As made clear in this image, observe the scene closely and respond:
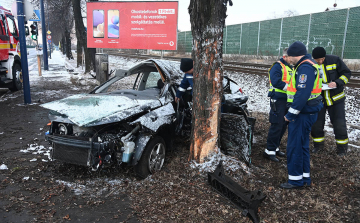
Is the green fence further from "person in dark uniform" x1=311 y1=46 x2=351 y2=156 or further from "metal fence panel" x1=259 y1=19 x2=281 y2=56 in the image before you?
"person in dark uniform" x1=311 y1=46 x2=351 y2=156

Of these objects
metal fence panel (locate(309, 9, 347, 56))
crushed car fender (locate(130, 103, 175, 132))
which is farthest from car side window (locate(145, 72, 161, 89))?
metal fence panel (locate(309, 9, 347, 56))

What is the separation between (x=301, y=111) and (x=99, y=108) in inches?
103

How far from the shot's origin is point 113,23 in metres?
10.0

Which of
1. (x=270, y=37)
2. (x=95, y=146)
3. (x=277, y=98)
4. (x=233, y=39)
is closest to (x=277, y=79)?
(x=277, y=98)

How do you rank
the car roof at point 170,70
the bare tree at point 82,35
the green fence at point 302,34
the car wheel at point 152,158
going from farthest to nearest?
the bare tree at point 82,35 < the green fence at point 302,34 < the car roof at point 170,70 < the car wheel at point 152,158

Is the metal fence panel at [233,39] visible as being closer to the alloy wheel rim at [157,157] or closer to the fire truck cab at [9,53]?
the fire truck cab at [9,53]

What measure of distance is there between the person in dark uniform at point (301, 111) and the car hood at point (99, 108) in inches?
75.5

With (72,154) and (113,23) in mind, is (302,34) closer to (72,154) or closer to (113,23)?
(113,23)

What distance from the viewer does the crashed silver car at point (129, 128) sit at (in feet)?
10.6

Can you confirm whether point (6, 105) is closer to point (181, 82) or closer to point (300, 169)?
point (181, 82)

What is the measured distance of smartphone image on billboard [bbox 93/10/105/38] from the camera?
32.7 feet

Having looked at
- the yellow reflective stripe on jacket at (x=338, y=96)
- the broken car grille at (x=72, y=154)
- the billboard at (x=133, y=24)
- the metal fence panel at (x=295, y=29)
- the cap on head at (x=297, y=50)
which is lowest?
the broken car grille at (x=72, y=154)

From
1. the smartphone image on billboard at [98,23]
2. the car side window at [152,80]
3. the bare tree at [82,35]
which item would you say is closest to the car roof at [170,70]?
the car side window at [152,80]

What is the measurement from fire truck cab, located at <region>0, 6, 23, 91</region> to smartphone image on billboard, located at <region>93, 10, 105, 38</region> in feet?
9.88
